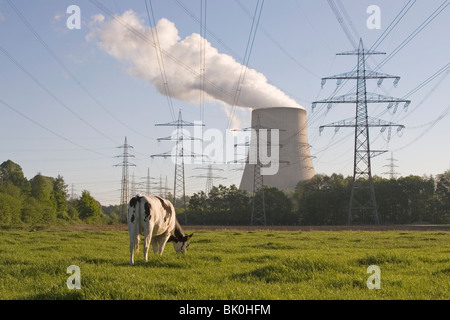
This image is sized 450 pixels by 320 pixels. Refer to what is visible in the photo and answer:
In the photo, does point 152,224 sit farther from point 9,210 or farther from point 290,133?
point 9,210

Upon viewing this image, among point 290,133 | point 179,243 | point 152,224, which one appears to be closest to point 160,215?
point 152,224

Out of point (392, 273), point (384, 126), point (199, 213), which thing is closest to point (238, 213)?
point (199, 213)

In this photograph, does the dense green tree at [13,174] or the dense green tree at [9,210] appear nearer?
the dense green tree at [9,210]

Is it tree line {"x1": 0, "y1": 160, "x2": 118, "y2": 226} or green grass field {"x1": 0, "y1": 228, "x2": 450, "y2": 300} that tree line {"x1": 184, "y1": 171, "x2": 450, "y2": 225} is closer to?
tree line {"x1": 0, "y1": 160, "x2": 118, "y2": 226}

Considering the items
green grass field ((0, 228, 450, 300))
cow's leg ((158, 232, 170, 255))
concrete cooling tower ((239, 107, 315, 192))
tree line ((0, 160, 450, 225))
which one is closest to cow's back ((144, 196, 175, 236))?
cow's leg ((158, 232, 170, 255))

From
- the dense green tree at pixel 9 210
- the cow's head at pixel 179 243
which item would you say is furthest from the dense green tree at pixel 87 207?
the cow's head at pixel 179 243

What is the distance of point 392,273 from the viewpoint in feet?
35.2

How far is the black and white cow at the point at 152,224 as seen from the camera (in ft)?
46.7

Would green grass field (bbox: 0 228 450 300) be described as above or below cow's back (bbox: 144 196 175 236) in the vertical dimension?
below

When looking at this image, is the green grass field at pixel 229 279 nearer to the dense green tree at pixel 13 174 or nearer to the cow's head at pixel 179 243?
the cow's head at pixel 179 243

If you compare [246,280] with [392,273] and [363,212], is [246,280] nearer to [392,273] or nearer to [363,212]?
[392,273]

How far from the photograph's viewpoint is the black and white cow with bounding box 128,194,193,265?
14.2 meters

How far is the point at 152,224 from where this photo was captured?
14664 mm

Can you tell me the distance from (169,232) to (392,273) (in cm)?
809
